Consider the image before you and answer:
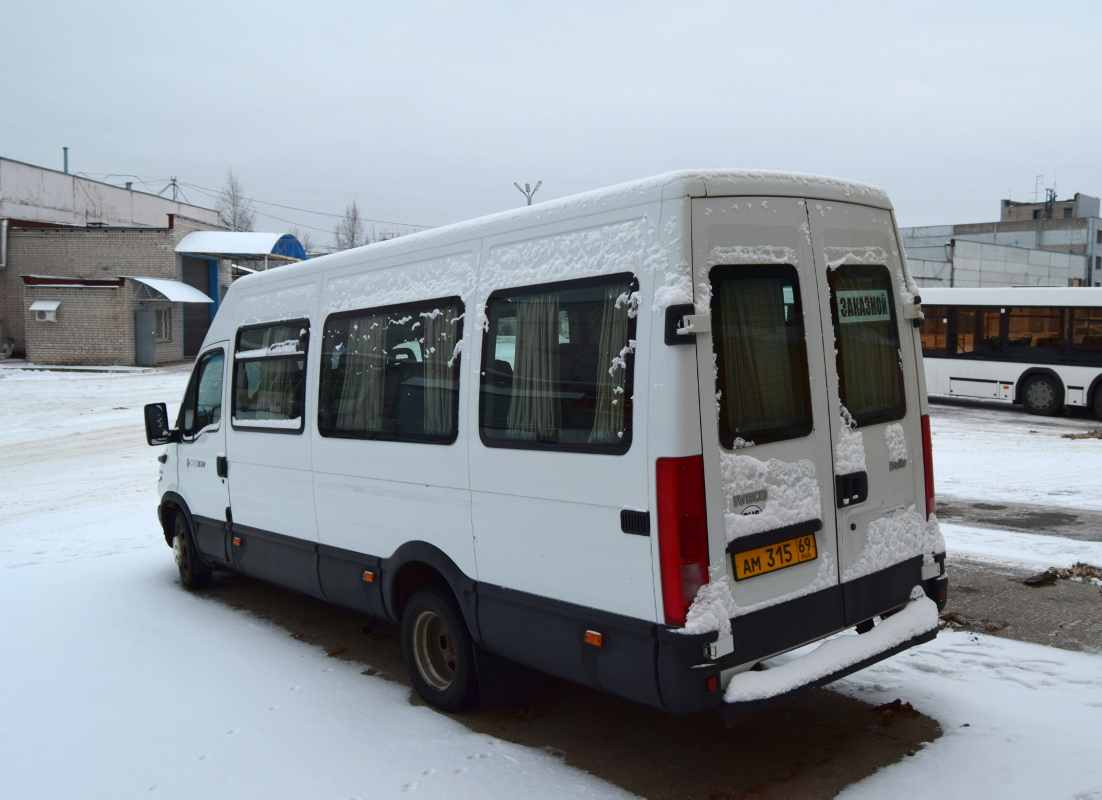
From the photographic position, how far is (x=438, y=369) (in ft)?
15.3

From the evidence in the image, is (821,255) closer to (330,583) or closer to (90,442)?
(330,583)

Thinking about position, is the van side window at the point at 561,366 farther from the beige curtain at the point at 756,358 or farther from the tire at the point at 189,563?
the tire at the point at 189,563

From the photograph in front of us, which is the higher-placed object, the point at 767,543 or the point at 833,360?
the point at 833,360

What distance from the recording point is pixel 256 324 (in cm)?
637

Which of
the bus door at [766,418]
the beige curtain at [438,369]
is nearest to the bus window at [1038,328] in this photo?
the bus door at [766,418]

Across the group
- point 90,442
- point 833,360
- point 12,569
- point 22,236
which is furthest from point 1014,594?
point 22,236

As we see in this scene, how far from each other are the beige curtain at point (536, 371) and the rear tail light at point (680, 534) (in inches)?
27.5

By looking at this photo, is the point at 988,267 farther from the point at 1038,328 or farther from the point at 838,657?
the point at 838,657

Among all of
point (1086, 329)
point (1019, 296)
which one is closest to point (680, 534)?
point (1086, 329)

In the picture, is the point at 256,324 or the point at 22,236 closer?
the point at 256,324

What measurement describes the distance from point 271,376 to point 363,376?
1.23 meters

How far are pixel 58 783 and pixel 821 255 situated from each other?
4235 millimetres

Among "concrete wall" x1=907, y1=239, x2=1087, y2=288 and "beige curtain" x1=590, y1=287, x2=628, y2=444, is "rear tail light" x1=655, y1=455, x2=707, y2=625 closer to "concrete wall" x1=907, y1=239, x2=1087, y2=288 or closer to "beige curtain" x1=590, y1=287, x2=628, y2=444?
"beige curtain" x1=590, y1=287, x2=628, y2=444

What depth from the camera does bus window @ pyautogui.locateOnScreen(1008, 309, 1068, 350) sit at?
58.9ft
